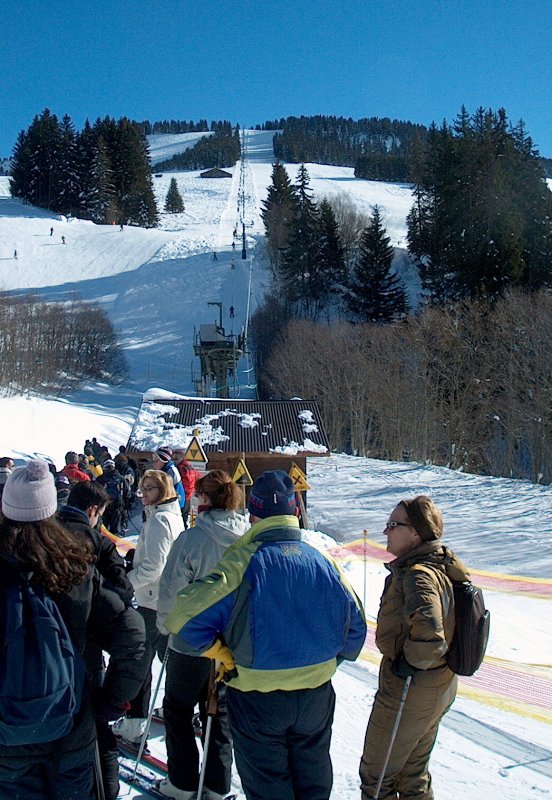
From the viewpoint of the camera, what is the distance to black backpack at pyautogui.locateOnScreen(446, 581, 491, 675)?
3297 millimetres

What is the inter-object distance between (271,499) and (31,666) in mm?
1187

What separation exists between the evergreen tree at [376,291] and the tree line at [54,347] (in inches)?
630

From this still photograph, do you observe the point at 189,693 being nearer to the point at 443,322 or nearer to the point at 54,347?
the point at 443,322

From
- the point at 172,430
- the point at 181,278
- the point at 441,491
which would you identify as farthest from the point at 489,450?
the point at 181,278

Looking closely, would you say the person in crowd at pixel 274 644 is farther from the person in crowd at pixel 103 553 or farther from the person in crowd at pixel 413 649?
the person in crowd at pixel 413 649

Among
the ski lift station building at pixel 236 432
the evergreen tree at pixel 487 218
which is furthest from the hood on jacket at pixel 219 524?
the evergreen tree at pixel 487 218

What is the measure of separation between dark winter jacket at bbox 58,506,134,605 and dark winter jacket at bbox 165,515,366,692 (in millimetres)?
245

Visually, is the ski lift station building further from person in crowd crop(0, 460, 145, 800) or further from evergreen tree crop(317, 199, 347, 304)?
evergreen tree crop(317, 199, 347, 304)

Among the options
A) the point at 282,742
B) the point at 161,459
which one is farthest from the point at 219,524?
the point at 161,459

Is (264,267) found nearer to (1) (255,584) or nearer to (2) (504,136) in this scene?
(2) (504,136)

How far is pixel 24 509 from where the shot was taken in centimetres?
242

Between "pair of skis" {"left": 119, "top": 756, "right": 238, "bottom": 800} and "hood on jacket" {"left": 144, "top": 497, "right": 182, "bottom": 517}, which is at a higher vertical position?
"hood on jacket" {"left": 144, "top": 497, "right": 182, "bottom": 517}

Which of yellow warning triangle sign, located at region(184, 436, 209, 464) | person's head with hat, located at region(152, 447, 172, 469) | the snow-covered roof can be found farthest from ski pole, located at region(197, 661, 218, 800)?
the snow-covered roof

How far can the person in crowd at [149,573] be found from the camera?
4211 mm
